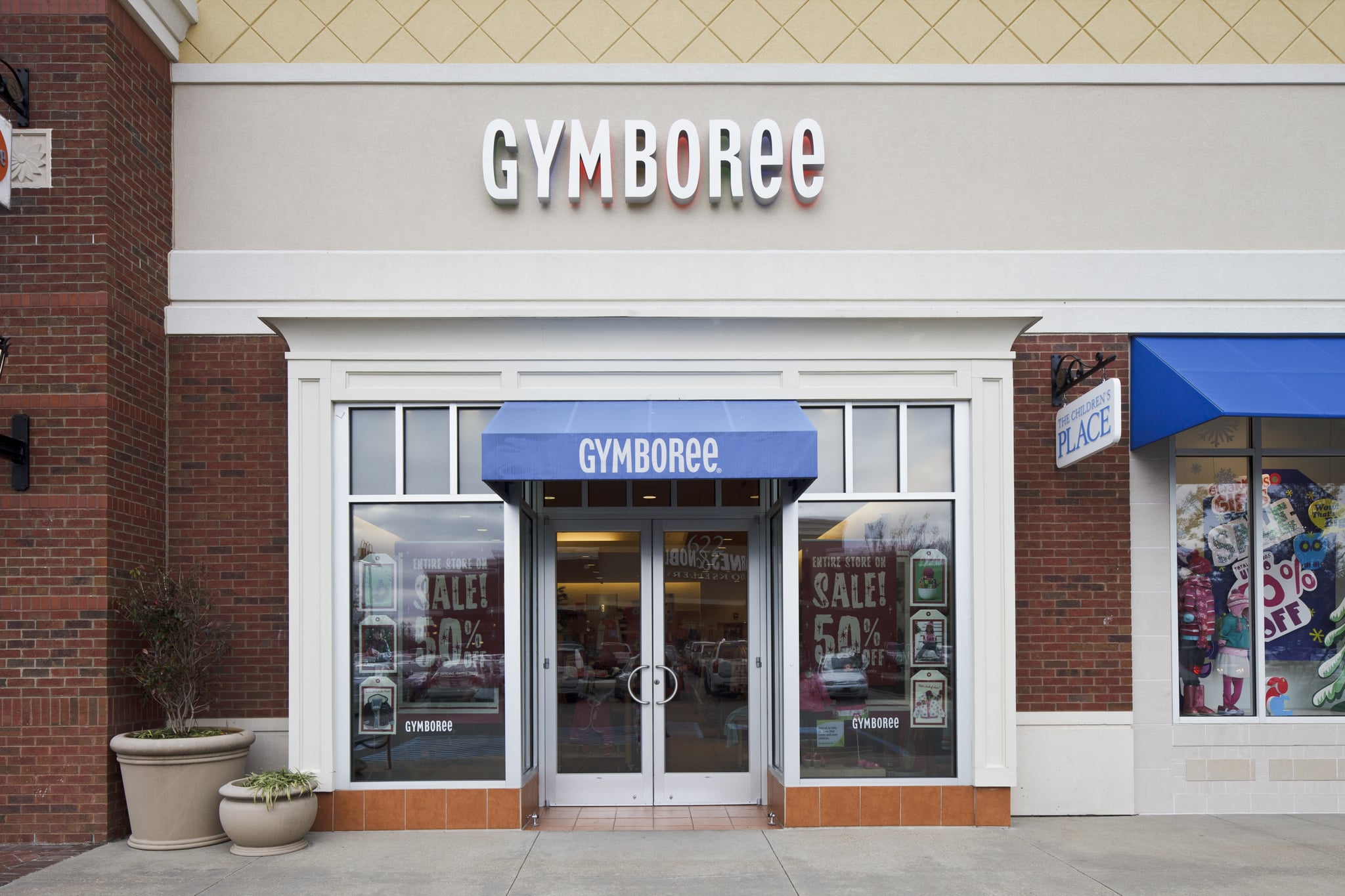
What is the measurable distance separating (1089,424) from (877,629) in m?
2.30

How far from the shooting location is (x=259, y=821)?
25.3ft

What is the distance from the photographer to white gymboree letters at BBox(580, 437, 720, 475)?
7875 mm

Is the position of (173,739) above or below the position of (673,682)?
below

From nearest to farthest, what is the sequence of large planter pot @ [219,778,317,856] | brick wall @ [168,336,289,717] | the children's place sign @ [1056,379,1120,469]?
large planter pot @ [219,778,317,856], the children's place sign @ [1056,379,1120,469], brick wall @ [168,336,289,717]

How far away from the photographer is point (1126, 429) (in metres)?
9.34

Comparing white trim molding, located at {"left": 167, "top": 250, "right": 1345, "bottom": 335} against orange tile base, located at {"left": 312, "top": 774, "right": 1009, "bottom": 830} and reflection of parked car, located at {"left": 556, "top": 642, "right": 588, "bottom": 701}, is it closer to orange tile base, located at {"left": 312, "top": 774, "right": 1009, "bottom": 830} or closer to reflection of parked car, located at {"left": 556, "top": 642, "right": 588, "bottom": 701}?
reflection of parked car, located at {"left": 556, "top": 642, "right": 588, "bottom": 701}

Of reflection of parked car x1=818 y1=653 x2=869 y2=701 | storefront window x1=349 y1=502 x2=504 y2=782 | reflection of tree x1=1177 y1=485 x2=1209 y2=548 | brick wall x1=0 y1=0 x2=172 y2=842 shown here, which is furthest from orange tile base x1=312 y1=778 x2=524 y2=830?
reflection of tree x1=1177 y1=485 x2=1209 y2=548

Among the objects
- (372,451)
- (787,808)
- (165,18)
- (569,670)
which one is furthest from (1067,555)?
(165,18)

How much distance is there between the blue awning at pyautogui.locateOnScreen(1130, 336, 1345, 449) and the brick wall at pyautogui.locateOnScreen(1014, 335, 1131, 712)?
12.2 inches

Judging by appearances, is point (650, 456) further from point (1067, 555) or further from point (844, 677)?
point (1067, 555)

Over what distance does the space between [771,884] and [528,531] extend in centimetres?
366

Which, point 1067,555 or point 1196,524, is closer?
point 1067,555

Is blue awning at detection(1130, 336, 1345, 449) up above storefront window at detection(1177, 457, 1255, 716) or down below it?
above

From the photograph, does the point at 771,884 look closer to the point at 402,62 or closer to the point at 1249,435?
the point at 1249,435
